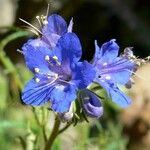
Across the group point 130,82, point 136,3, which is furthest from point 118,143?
point 136,3

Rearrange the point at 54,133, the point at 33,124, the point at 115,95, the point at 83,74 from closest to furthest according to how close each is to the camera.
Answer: the point at 83,74, the point at 115,95, the point at 54,133, the point at 33,124

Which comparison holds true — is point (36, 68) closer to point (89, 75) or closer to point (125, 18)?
point (89, 75)

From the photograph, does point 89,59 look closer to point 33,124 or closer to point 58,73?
point 33,124

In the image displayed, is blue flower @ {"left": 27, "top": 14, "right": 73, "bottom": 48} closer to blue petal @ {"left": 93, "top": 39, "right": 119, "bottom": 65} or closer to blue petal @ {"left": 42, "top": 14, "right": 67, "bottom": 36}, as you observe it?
blue petal @ {"left": 42, "top": 14, "right": 67, "bottom": 36}

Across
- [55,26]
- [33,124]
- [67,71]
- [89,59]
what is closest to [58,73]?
[67,71]

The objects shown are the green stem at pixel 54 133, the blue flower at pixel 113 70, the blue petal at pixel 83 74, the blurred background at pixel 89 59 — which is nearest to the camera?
the blue petal at pixel 83 74

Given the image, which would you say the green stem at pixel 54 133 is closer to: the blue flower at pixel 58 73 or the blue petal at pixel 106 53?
the blue flower at pixel 58 73

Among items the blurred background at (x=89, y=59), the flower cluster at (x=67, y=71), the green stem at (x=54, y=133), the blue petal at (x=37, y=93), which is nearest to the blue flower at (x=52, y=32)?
the flower cluster at (x=67, y=71)
